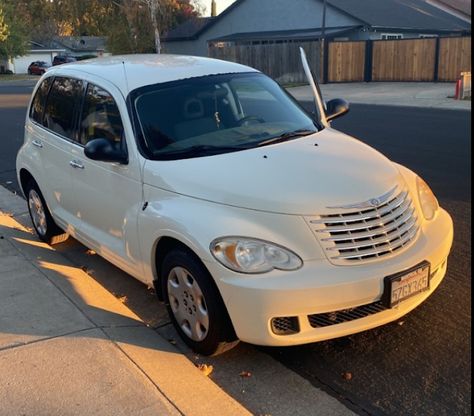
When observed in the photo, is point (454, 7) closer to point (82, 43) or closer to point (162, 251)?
point (82, 43)

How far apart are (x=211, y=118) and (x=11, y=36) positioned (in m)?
57.1

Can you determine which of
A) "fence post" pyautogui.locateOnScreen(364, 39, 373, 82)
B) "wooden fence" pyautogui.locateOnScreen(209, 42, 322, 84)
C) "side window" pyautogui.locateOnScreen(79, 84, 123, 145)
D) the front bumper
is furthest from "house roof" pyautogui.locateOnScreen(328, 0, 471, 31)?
the front bumper

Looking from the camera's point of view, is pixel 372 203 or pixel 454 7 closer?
pixel 372 203

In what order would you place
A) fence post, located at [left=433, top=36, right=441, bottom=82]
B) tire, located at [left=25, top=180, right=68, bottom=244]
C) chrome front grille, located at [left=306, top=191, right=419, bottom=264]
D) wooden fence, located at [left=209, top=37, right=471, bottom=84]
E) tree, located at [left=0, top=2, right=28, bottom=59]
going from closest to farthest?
chrome front grille, located at [left=306, top=191, right=419, bottom=264]
tire, located at [left=25, top=180, right=68, bottom=244]
wooden fence, located at [left=209, top=37, right=471, bottom=84]
fence post, located at [left=433, top=36, right=441, bottom=82]
tree, located at [left=0, top=2, right=28, bottom=59]

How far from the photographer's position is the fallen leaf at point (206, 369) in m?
3.48

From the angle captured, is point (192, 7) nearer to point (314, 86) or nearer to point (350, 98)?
point (350, 98)

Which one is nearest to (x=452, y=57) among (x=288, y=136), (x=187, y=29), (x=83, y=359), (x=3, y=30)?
(x=187, y=29)

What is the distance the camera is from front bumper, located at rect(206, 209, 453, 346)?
312 centimetres

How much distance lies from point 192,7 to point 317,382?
157ft

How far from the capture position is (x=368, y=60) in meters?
28.2

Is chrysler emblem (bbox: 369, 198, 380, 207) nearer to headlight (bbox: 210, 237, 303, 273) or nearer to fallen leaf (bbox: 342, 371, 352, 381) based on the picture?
headlight (bbox: 210, 237, 303, 273)

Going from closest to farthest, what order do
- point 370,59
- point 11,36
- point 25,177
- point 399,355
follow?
1. point 399,355
2. point 25,177
3. point 370,59
4. point 11,36

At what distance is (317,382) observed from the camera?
3.34 metres

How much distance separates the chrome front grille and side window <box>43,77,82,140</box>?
105 inches
